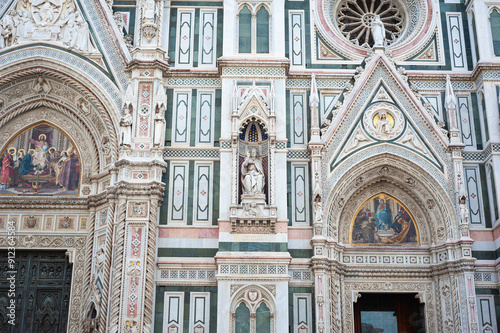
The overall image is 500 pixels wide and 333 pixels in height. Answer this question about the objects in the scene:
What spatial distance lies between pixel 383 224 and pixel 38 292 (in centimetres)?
975

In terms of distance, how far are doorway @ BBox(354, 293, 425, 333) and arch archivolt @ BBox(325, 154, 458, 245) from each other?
1.71 m

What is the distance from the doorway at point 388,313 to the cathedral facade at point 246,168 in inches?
1.7

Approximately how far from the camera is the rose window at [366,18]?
21.7 meters

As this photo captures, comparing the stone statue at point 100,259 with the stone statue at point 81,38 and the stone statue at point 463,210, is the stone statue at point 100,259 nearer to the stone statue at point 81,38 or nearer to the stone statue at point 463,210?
the stone statue at point 81,38

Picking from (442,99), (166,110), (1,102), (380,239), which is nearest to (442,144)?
(442,99)

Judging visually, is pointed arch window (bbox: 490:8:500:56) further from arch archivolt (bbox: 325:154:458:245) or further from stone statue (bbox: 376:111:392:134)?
arch archivolt (bbox: 325:154:458:245)

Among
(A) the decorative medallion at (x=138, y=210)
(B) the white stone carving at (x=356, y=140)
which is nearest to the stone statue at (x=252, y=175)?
(B) the white stone carving at (x=356, y=140)

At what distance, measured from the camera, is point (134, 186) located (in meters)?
18.5

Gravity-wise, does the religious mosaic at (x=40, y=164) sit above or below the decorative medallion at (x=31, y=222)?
above

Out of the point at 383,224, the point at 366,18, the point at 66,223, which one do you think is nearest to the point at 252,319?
the point at 383,224

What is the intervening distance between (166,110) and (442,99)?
806 centimetres

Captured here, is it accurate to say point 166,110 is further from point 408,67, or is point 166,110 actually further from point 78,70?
point 408,67

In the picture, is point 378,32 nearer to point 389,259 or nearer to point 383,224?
point 383,224

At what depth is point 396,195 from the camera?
65.6 feet
